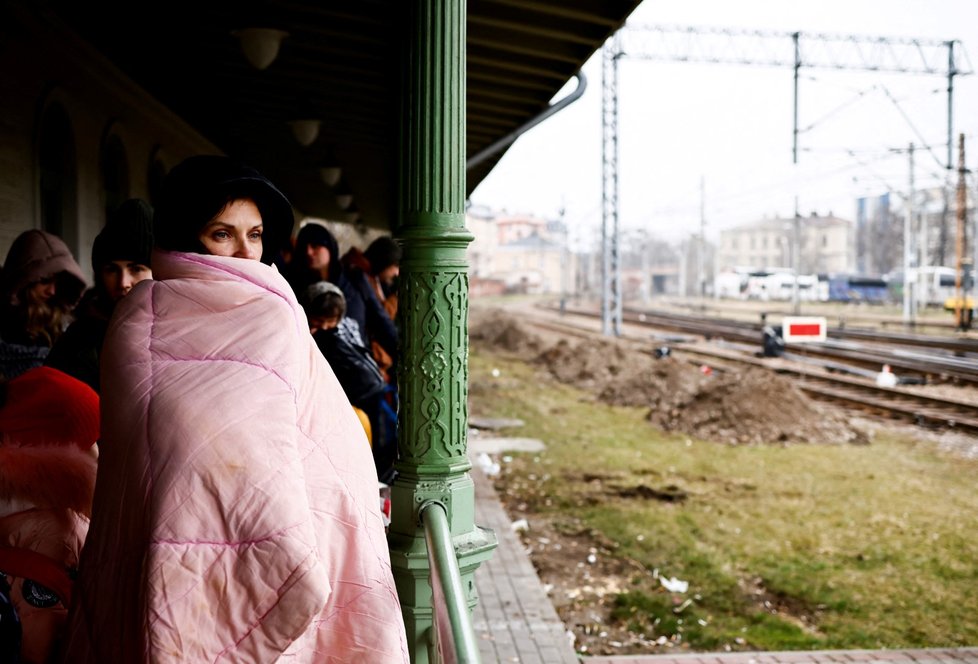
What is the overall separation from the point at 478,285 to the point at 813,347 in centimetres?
7217

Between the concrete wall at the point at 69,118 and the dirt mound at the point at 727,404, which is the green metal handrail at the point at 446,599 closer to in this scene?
the concrete wall at the point at 69,118

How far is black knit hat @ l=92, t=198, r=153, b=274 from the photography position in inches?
117

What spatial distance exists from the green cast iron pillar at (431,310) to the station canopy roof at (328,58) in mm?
284

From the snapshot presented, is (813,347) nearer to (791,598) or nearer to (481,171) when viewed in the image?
(481,171)

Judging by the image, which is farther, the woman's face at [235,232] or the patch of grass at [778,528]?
the patch of grass at [778,528]

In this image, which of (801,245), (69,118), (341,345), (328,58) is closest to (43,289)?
(341,345)

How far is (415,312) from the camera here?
A: 3262 millimetres

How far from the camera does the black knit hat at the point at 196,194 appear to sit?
205 cm

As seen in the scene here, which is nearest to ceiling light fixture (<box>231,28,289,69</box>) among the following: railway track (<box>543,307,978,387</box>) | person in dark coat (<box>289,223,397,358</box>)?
person in dark coat (<box>289,223,397,358</box>)

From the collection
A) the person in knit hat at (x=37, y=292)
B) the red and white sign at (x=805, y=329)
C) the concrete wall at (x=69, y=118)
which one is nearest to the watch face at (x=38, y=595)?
the person in knit hat at (x=37, y=292)

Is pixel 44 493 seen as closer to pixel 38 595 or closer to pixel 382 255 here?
pixel 38 595

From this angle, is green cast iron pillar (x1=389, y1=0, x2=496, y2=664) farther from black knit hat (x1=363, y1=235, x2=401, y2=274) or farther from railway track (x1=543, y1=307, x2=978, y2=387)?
railway track (x1=543, y1=307, x2=978, y2=387)

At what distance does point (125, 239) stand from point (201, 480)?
149 cm

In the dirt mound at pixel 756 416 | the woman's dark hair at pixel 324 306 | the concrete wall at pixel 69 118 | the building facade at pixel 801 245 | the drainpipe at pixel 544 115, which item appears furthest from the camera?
the building facade at pixel 801 245
